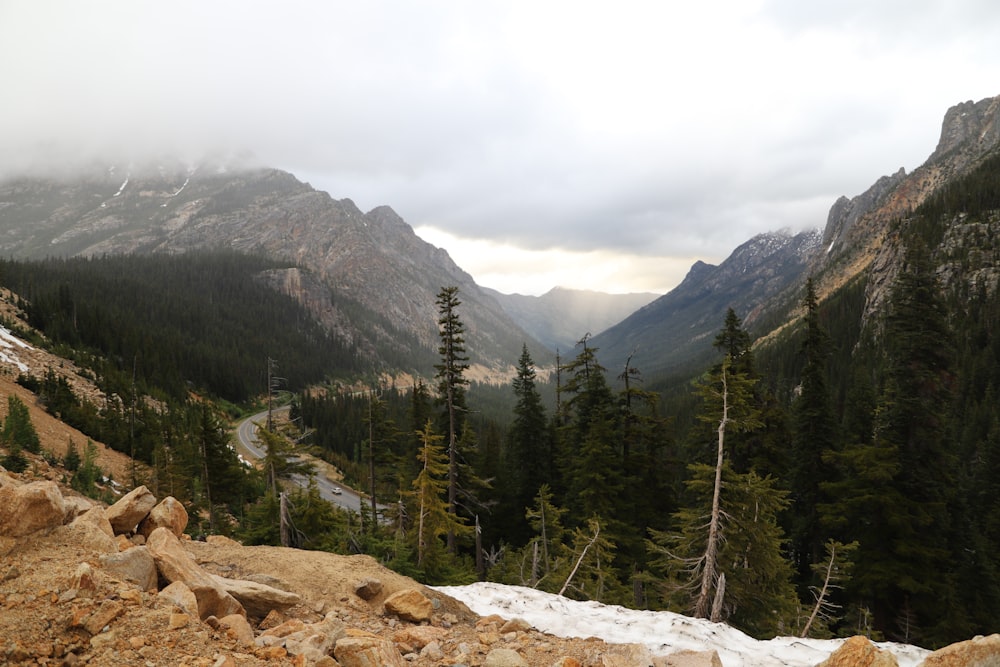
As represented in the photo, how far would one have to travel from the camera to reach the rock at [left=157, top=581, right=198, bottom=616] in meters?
5.10

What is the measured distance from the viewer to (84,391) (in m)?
42.9

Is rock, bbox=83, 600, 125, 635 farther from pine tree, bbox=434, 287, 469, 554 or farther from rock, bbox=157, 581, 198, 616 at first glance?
pine tree, bbox=434, 287, 469, 554

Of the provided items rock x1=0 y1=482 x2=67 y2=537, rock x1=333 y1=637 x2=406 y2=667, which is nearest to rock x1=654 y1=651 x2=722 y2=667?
A: rock x1=333 y1=637 x2=406 y2=667

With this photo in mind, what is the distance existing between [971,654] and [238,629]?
8.11 m

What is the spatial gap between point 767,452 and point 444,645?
18731 millimetres

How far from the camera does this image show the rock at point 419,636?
652 cm

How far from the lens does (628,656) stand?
6.29 m

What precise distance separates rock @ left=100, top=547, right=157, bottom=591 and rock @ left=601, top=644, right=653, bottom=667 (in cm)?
575

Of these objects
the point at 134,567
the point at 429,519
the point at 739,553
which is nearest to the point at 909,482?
the point at 739,553

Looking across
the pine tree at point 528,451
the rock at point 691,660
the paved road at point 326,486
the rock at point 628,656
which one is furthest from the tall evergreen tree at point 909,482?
the paved road at point 326,486

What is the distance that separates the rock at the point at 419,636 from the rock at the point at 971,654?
5.95 meters

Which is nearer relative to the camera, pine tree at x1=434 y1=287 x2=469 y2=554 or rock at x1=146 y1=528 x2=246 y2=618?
rock at x1=146 y1=528 x2=246 y2=618

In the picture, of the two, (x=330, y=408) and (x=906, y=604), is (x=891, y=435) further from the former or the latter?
(x=330, y=408)

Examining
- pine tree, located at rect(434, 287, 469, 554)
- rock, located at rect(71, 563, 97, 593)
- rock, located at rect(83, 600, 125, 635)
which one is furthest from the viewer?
pine tree, located at rect(434, 287, 469, 554)
